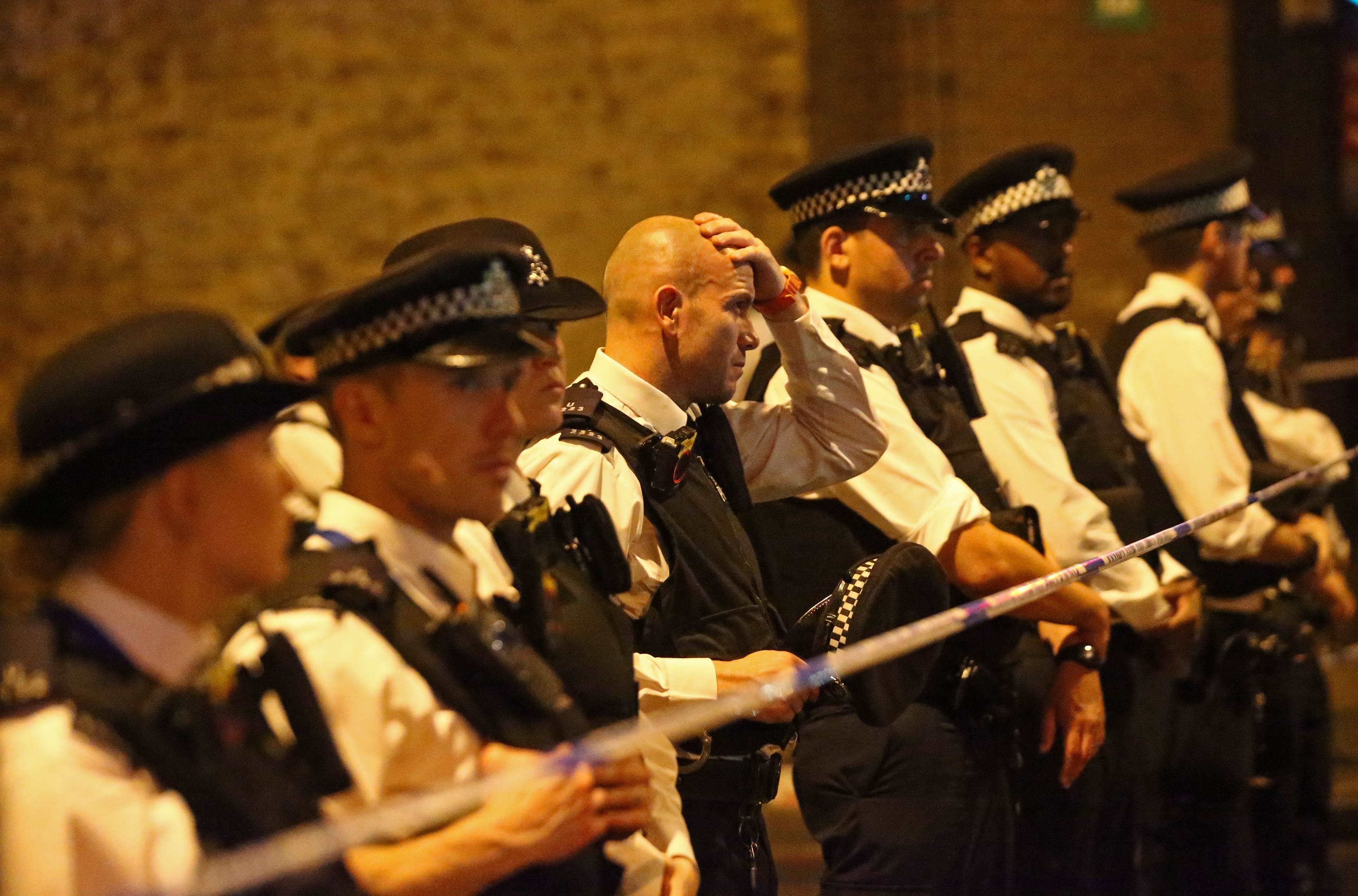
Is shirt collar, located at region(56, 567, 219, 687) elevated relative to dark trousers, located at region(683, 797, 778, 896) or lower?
elevated

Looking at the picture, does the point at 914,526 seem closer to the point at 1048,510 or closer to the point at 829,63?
the point at 1048,510

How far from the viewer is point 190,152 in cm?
1008

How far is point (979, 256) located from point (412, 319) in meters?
3.07

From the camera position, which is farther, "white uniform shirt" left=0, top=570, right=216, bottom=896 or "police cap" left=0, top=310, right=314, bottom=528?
"police cap" left=0, top=310, right=314, bottom=528

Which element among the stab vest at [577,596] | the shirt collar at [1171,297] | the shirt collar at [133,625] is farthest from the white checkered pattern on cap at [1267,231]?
the shirt collar at [133,625]

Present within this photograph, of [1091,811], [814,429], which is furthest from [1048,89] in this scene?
[814,429]

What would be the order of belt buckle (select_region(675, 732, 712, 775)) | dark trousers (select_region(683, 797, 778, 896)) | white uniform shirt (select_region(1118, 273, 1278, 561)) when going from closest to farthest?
belt buckle (select_region(675, 732, 712, 775)) → dark trousers (select_region(683, 797, 778, 896)) → white uniform shirt (select_region(1118, 273, 1278, 561))

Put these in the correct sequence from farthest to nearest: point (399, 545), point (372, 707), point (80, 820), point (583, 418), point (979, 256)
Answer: point (979, 256) < point (583, 418) < point (399, 545) < point (372, 707) < point (80, 820)

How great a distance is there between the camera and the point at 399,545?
7.55 feet

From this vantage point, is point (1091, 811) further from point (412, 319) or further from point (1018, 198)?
point (412, 319)

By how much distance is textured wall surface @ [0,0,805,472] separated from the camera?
9414 millimetres

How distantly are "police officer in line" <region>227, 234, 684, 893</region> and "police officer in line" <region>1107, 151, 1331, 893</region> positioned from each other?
334 centimetres

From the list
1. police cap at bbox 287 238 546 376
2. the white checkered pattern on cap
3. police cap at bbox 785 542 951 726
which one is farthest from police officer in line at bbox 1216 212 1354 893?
police cap at bbox 287 238 546 376

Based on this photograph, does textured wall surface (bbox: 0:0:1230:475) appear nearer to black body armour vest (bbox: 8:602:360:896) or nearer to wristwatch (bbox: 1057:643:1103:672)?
wristwatch (bbox: 1057:643:1103:672)
